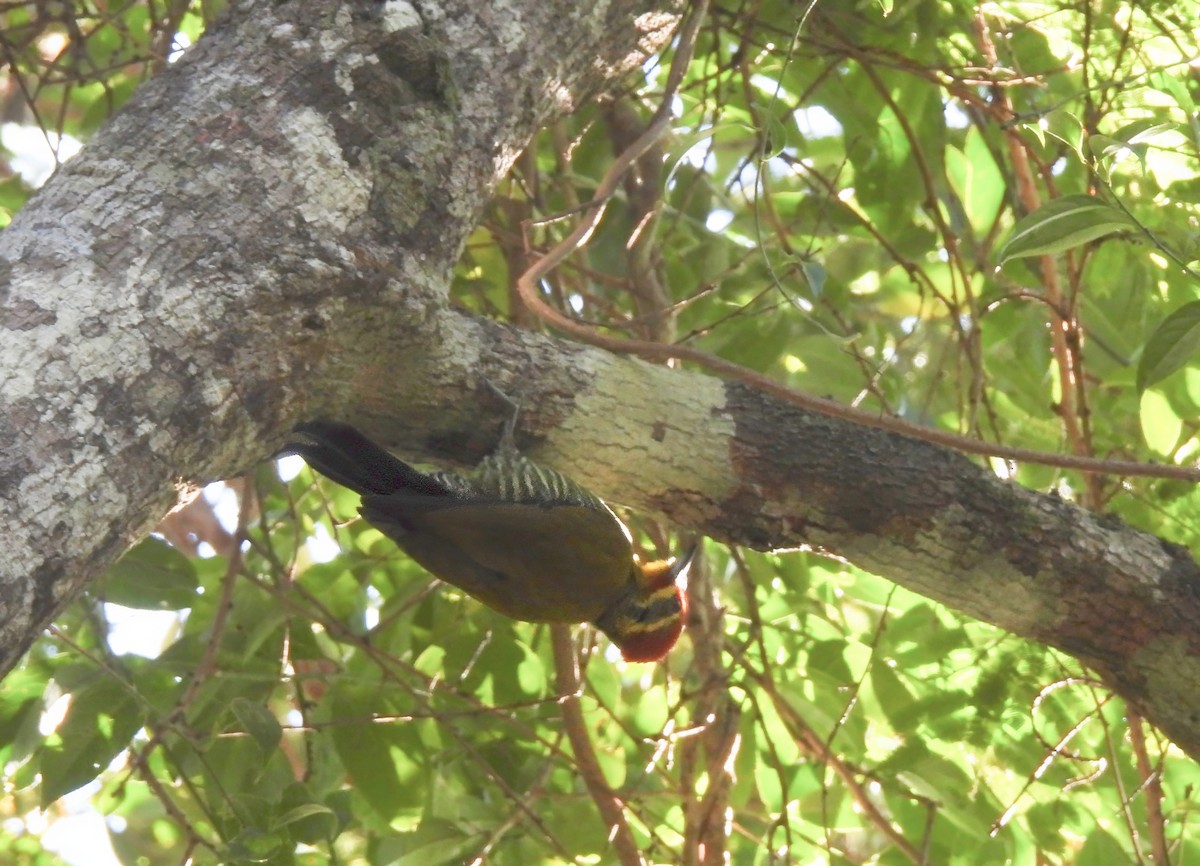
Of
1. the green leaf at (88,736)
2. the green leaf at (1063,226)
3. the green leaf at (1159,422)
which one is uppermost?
the green leaf at (1063,226)

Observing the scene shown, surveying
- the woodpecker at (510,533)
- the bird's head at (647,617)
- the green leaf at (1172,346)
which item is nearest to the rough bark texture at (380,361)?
the woodpecker at (510,533)

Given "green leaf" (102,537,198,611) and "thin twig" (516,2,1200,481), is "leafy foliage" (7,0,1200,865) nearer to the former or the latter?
"green leaf" (102,537,198,611)

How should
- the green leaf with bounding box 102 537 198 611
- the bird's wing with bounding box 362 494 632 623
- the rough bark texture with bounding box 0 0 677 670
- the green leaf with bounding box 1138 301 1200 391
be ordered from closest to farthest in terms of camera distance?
1. the rough bark texture with bounding box 0 0 677 670
2. the green leaf with bounding box 1138 301 1200 391
3. the bird's wing with bounding box 362 494 632 623
4. the green leaf with bounding box 102 537 198 611

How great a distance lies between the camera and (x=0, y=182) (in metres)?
2.63

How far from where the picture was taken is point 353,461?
189 cm

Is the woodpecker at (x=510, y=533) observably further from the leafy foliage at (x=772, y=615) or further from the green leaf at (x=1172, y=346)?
the green leaf at (x=1172, y=346)

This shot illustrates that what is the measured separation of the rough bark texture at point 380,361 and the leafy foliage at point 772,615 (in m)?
0.33

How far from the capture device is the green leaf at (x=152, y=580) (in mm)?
2199

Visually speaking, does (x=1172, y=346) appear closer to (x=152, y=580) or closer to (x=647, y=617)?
(x=647, y=617)

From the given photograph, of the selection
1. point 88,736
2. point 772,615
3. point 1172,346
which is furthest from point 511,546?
point 1172,346

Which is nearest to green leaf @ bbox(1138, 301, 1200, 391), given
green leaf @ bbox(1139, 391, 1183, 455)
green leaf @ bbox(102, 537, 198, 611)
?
green leaf @ bbox(1139, 391, 1183, 455)

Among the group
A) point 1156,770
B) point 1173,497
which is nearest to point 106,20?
point 1173,497

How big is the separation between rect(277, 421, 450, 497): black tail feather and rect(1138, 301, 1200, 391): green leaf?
108 cm

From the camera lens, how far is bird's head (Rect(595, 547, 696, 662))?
2.40 m
